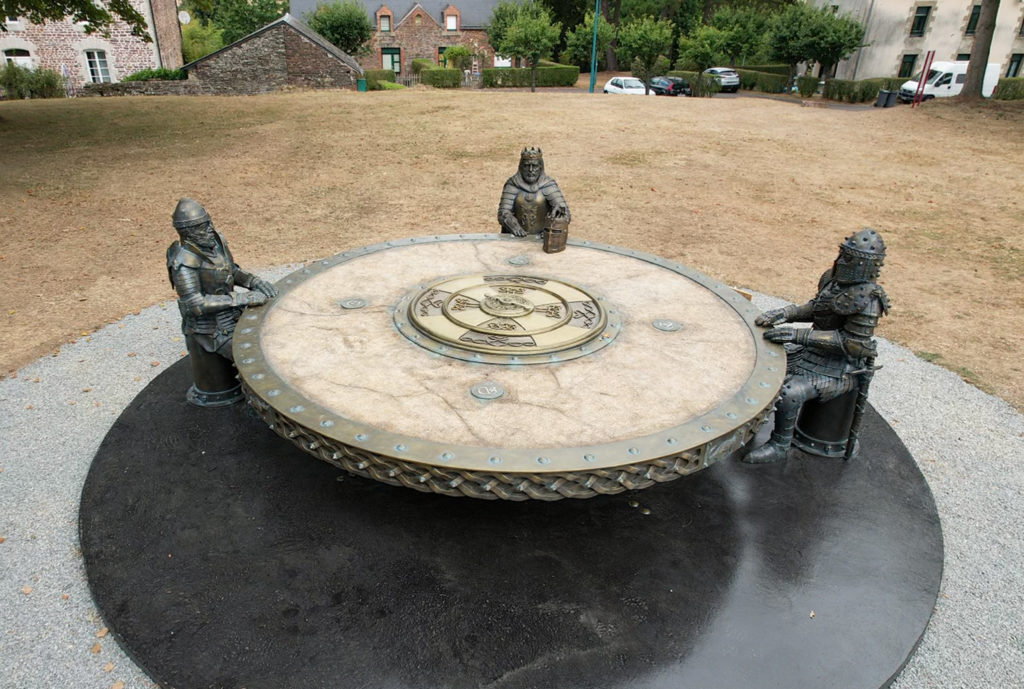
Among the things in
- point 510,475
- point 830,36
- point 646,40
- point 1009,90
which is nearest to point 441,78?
point 646,40

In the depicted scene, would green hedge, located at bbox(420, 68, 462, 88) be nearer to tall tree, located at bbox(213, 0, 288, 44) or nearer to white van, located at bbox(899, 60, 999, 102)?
white van, located at bbox(899, 60, 999, 102)

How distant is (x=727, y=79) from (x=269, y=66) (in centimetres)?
2546

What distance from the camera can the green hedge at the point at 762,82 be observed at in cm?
3791

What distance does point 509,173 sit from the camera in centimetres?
1418

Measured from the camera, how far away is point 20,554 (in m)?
3.88

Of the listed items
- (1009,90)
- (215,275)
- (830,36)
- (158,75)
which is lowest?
(215,275)

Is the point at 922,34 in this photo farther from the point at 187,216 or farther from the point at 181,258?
the point at 181,258

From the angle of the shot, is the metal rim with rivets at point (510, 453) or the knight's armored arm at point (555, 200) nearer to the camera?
the metal rim with rivets at point (510, 453)

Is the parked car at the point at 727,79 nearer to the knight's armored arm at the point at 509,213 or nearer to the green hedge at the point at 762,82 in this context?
the green hedge at the point at 762,82

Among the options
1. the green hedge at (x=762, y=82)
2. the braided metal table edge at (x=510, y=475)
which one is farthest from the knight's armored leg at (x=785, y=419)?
the green hedge at (x=762, y=82)

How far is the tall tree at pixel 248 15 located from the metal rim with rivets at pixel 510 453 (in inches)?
2196

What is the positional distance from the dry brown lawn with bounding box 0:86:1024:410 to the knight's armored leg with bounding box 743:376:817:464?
10.5ft

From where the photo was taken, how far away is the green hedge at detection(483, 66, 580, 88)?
38094 millimetres

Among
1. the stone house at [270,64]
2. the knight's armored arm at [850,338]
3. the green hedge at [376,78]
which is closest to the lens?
the knight's armored arm at [850,338]
